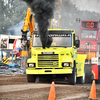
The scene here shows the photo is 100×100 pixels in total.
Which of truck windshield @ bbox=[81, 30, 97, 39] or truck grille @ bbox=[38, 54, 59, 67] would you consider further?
truck windshield @ bbox=[81, 30, 97, 39]

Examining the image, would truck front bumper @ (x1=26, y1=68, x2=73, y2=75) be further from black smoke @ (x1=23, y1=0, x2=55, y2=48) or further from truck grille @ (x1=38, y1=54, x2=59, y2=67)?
black smoke @ (x1=23, y1=0, x2=55, y2=48)

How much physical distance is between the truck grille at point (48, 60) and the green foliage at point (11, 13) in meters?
54.5

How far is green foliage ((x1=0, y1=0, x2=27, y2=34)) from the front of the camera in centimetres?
6688

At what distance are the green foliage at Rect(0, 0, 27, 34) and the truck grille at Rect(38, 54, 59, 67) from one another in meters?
54.5

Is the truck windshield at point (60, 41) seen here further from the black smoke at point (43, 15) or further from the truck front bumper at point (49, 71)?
the truck front bumper at point (49, 71)

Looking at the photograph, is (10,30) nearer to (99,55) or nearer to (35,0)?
(99,55)

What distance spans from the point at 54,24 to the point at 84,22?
3974 centimetres

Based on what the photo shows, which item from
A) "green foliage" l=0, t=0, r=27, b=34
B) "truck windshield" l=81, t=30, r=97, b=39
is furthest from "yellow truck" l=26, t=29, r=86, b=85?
"green foliage" l=0, t=0, r=27, b=34

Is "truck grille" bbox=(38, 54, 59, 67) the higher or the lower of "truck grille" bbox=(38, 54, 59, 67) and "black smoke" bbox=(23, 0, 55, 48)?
the lower

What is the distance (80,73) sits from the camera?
1418cm

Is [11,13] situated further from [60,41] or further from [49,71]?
[49,71]

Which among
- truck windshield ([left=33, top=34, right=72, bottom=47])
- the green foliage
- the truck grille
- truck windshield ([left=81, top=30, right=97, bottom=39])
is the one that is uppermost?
the green foliage

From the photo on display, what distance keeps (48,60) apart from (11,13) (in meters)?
58.7

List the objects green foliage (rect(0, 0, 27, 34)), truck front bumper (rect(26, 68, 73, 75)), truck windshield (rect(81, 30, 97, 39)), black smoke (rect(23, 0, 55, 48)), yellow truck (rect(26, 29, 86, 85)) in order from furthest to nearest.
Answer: green foliage (rect(0, 0, 27, 34)), truck windshield (rect(81, 30, 97, 39)), black smoke (rect(23, 0, 55, 48)), yellow truck (rect(26, 29, 86, 85)), truck front bumper (rect(26, 68, 73, 75))
